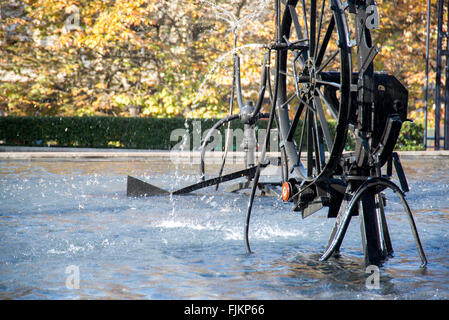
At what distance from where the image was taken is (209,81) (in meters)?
25.4

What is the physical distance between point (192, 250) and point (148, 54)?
2036 cm

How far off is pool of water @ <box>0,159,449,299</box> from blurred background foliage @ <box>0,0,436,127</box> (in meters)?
13.7

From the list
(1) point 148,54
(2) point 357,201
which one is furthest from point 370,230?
(1) point 148,54

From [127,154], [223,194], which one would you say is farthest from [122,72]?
→ [223,194]

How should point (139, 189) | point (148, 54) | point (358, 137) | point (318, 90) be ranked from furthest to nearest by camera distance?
point (148, 54)
point (139, 189)
point (318, 90)
point (358, 137)

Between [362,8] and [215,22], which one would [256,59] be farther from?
[362,8]

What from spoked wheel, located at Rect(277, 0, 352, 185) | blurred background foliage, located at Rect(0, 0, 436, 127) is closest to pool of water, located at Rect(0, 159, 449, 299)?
spoked wheel, located at Rect(277, 0, 352, 185)

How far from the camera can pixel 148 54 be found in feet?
87.1

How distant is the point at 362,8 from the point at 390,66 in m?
20.2

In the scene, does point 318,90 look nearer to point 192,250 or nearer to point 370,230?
point 370,230

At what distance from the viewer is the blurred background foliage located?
25.1 m

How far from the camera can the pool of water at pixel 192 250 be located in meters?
5.37

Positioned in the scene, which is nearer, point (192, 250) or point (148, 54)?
point (192, 250)

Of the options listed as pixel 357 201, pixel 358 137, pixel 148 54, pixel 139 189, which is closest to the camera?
pixel 357 201
